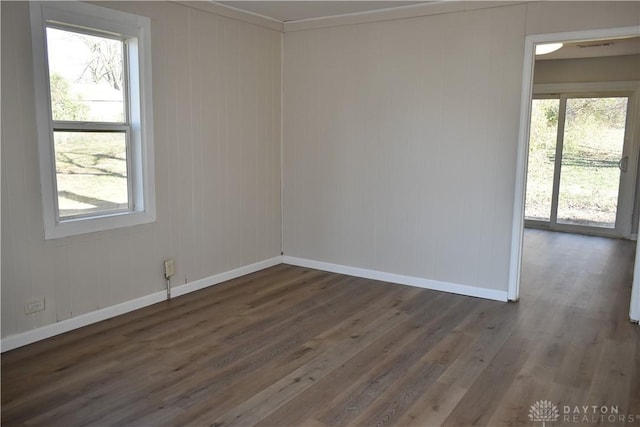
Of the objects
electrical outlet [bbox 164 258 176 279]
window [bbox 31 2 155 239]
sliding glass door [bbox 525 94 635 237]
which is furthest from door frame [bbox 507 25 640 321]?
sliding glass door [bbox 525 94 635 237]

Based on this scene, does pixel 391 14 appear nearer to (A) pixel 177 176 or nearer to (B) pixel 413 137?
(B) pixel 413 137

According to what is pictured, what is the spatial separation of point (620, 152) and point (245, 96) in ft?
18.1

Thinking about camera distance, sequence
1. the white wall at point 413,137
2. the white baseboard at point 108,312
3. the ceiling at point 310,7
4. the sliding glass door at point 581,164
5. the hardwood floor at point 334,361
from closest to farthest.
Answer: the hardwood floor at point 334,361
the white baseboard at point 108,312
the white wall at point 413,137
the ceiling at point 310,7
the sliding glass door at point 581,164

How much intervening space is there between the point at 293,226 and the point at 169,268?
5.26 feet

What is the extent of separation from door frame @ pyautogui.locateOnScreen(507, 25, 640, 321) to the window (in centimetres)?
299

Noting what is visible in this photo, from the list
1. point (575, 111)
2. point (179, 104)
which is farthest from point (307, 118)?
point (575, 111)

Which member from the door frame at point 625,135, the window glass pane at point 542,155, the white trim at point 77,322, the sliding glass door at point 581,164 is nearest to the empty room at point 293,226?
the white trim at point 77,322

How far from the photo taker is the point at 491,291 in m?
4.42

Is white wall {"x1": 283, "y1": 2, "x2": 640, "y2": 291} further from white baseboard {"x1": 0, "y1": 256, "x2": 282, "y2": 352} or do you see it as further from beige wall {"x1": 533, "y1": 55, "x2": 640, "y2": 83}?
beige wall {"x1": 533, "y1": 55, "x2": 640, "y2": 83}

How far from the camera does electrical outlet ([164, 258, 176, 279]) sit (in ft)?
13.8

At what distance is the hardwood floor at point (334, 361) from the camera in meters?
2.59

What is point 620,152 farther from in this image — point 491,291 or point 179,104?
point 179,104

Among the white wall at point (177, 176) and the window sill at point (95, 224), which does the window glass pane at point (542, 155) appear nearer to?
the white wall at point (177, 176)

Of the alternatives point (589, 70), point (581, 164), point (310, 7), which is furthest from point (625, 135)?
point (310, 7)
